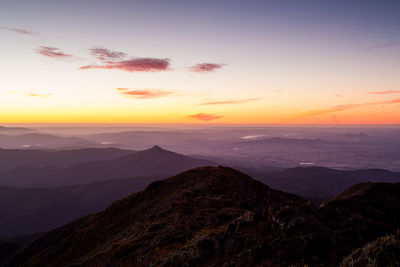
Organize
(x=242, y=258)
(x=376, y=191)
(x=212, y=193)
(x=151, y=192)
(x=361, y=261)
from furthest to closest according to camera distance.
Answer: (x=151, y=192)
(x=376, y=191)
(x=212, y=193)
(x=242, y=258)
(x=361, y=261)

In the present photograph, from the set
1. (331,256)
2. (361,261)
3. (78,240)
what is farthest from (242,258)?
(78,240)

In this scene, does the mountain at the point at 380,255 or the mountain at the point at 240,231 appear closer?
the mountain at the point at 380,255

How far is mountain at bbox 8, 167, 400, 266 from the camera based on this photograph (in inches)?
486

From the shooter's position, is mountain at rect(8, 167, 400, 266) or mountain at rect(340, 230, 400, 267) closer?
mountain at rect(340, 230, 400, 267)

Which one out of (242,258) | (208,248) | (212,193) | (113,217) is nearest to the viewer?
(242,258)

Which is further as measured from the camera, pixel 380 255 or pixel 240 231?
pixel 240 231

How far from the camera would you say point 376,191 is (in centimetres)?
4056

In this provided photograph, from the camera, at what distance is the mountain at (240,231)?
1234 centimetres

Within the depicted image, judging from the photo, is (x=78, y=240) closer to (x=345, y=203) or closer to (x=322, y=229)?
(x=322, y=229)

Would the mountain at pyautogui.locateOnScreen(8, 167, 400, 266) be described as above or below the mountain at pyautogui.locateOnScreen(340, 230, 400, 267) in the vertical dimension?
below

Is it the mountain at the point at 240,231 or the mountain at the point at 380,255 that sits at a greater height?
the mountain at the point at 380,255

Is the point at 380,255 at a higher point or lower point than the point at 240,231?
higher

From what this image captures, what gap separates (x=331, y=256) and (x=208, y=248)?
8099mm

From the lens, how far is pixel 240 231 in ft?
52.4
